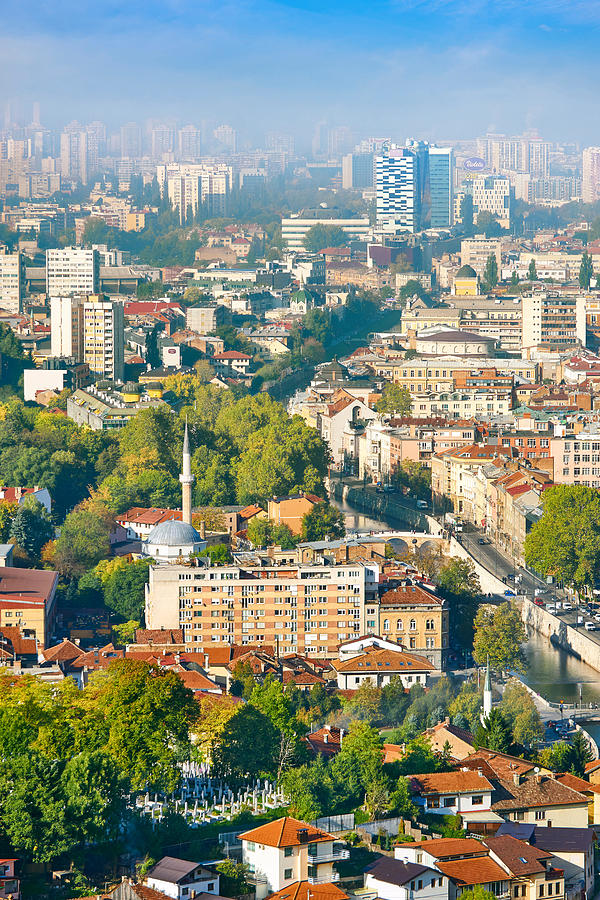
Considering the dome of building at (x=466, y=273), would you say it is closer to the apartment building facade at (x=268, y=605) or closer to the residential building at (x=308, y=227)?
the residential building at (x=308, y=227)

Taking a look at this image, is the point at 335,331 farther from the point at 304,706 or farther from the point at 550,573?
the point at 304,706

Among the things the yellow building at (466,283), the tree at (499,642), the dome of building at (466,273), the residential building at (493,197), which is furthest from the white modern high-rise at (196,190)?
the tree at (499,642)

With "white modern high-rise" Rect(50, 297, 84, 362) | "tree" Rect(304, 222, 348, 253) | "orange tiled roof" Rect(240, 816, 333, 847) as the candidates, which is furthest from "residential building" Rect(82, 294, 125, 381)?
A: "tree" Rect(304, 222, 348, 253)

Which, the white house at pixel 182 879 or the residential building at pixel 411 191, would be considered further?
the residential building at pixel 411 191

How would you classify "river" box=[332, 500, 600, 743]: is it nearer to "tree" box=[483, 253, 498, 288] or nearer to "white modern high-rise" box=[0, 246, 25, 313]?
"white modern high-rise" box=[0, 246, 25, 313]

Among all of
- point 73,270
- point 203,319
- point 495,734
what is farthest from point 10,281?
point 495,734

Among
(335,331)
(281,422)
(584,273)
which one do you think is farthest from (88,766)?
(584,273)
